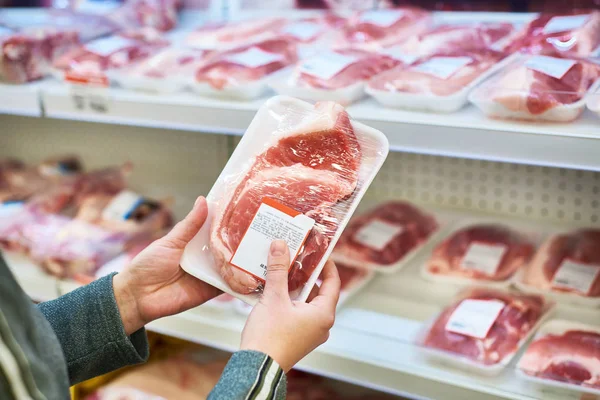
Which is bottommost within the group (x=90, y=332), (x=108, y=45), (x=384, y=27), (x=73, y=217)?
(x=73, y=217)

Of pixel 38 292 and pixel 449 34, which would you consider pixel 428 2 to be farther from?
pixel 38 292

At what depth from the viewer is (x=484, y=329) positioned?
1372mm

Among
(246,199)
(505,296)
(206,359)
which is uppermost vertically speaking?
(246,199)

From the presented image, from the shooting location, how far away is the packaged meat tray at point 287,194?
1.05 m

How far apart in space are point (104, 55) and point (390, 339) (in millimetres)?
1129

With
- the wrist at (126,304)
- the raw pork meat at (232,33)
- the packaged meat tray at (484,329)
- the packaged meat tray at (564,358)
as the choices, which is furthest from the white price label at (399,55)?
the wrist at (126,304)

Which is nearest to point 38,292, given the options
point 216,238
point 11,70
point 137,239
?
point 137,239

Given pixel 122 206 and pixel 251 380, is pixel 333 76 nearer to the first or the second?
pixel 251 380

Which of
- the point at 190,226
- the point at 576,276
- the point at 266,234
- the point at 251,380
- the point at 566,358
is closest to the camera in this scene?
the point at 251,380

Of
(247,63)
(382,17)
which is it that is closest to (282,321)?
(247,63)

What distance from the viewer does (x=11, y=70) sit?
1.80 metres

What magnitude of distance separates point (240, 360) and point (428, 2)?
1.33 meters

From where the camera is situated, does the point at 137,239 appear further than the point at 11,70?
Yes

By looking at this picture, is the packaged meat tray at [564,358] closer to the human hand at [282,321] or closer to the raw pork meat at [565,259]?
the raw pork meat at [565,259]
